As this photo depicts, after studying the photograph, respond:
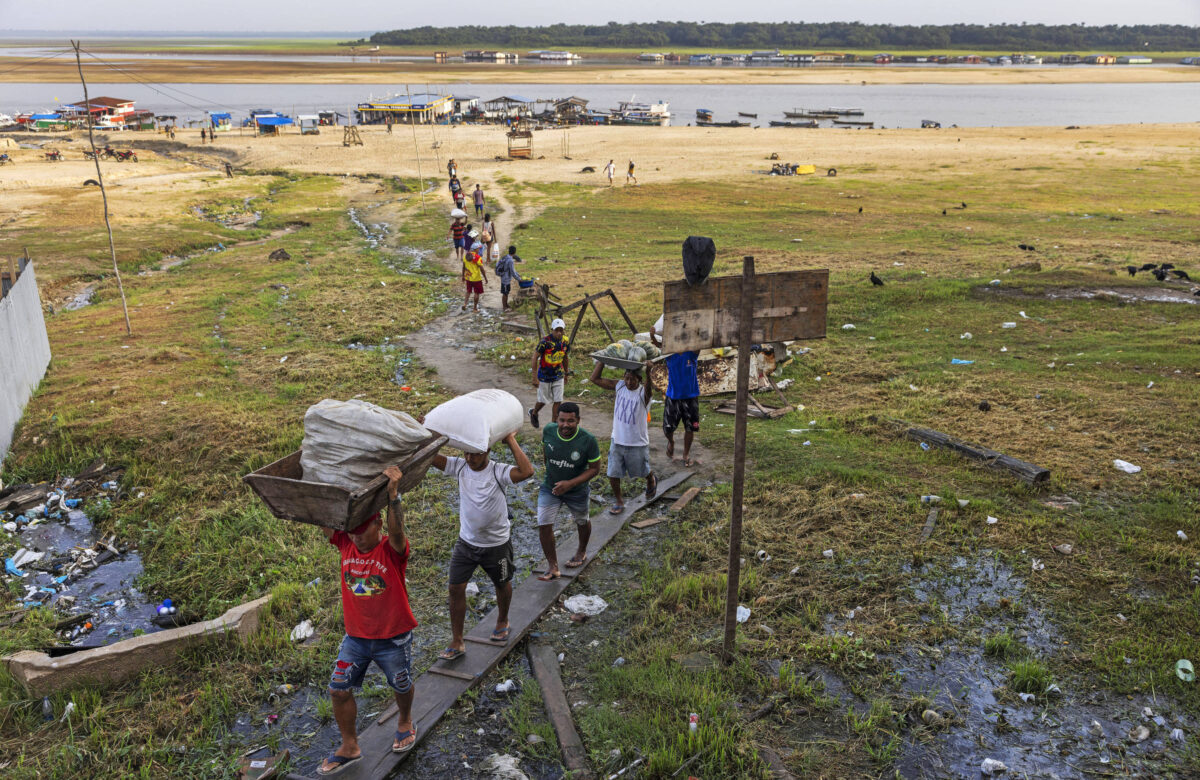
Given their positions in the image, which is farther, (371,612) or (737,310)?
(737,310)

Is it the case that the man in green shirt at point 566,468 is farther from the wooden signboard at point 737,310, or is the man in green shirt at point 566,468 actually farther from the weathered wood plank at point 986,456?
the weathered wood plank at point 986,456

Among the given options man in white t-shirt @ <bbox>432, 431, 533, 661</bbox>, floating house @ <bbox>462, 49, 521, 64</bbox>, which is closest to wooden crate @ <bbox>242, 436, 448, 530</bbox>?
man in white t-shirt @ <bbox>432, 431, 533, 661</bbox>

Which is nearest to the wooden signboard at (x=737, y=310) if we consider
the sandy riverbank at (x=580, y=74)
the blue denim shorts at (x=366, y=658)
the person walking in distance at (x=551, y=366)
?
the blue denim shorts at (x=366, y=658)

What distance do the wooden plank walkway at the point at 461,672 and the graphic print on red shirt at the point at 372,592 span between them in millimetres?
824

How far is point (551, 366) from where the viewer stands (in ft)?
30.8

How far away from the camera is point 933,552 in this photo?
21.6 ft

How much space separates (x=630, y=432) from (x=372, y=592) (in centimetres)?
358

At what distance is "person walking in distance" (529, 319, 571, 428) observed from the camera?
9242 millimetres

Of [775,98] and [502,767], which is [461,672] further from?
[775,98]

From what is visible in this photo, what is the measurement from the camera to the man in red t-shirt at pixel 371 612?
14.1 feet

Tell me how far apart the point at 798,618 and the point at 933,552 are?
157cm

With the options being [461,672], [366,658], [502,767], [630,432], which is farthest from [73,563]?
[630,432]

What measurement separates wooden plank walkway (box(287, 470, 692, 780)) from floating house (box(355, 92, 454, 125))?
2436 inches

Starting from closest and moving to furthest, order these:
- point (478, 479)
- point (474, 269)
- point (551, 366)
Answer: point (478, 479), point (551, 366), point (474, 269)
